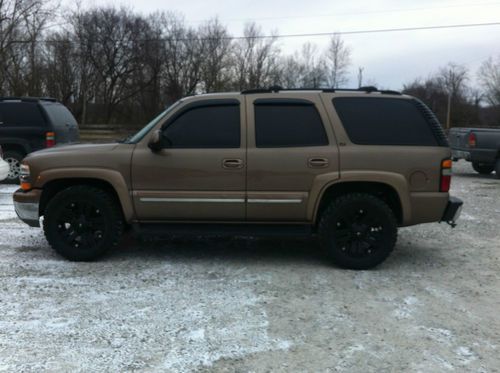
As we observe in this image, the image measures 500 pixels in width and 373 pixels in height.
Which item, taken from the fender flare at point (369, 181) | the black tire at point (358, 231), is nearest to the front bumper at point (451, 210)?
the fender flare at point (369, 181)

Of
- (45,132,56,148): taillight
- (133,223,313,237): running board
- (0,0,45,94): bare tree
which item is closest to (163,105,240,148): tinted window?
(133,223,313,237): running board

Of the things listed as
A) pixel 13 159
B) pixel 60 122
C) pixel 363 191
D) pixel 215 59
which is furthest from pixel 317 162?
pixel 215 59

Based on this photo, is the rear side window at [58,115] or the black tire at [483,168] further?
the black tire at [483,168]

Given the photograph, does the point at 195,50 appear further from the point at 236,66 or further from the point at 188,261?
the point at 188,261

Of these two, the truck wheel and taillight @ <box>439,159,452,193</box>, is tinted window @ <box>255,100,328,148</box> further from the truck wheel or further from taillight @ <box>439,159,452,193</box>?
the truck wheel

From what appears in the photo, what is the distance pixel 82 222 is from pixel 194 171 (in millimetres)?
1355

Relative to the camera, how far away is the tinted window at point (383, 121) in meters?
5.07

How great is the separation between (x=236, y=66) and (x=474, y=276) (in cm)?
4828

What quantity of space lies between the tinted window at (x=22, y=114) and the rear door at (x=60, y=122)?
0.70 feet

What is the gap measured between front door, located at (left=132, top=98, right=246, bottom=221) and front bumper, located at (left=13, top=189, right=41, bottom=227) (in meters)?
1.11

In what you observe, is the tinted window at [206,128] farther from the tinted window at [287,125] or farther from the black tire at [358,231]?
the black tire at [358,231]

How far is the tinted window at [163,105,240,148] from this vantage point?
16.8 feet

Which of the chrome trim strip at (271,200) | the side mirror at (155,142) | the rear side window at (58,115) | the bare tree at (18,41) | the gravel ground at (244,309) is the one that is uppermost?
the bare tree at (18,41)

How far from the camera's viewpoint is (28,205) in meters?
5.24
